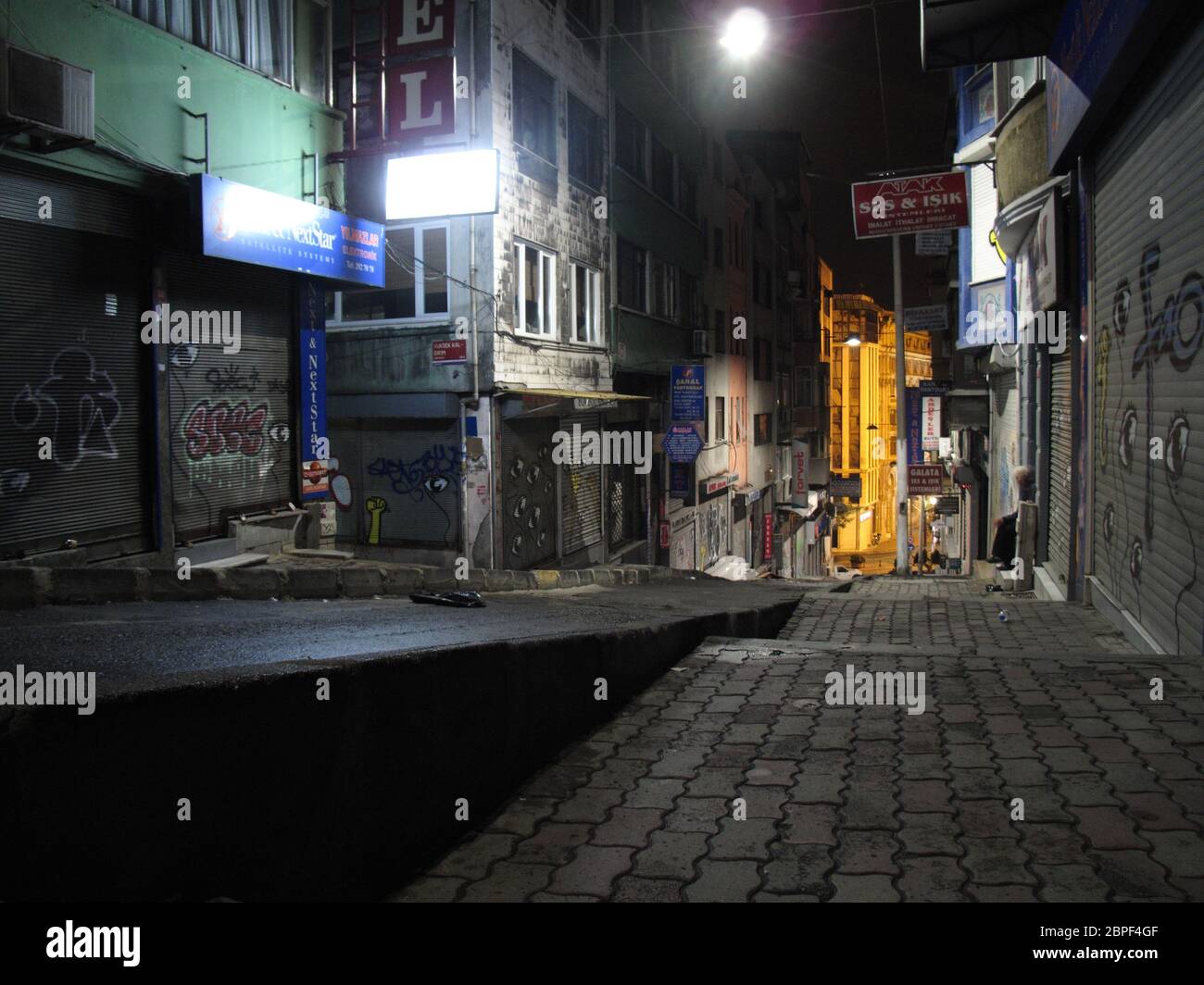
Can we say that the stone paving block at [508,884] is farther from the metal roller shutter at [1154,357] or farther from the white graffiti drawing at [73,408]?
the white graffiti drawing at [73,408]

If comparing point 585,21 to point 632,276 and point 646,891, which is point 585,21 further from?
point 646,891

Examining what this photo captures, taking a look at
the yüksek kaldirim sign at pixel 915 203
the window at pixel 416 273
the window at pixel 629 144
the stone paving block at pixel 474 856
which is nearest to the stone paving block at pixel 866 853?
the stone paving block at pixel 474 856

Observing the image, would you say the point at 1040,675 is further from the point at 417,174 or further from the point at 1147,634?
the point at 417,174

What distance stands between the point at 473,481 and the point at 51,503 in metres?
8.22

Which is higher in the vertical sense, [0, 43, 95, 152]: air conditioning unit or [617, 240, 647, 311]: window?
[617, 240, 647, 311]: window

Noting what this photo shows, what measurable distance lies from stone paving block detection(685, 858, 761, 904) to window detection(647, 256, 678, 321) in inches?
938

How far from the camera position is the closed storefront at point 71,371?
995 centimetres

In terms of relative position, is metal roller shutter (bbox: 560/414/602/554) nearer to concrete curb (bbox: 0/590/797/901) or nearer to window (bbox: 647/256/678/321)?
window (bbox: 647/256/678/321)

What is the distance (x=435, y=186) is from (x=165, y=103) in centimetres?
504

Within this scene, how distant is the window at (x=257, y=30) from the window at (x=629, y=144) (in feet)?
36.6

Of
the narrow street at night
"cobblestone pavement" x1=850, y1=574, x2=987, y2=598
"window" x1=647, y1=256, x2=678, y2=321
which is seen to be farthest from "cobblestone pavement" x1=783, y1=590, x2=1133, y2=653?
"window" x1=647, y1=256, x2=678, y2=321

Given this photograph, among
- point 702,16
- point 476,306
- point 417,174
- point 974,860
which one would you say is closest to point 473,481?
point 476,306

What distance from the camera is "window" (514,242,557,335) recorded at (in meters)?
19.0

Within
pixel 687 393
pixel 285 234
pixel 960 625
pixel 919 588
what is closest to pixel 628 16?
pixel 687 393
